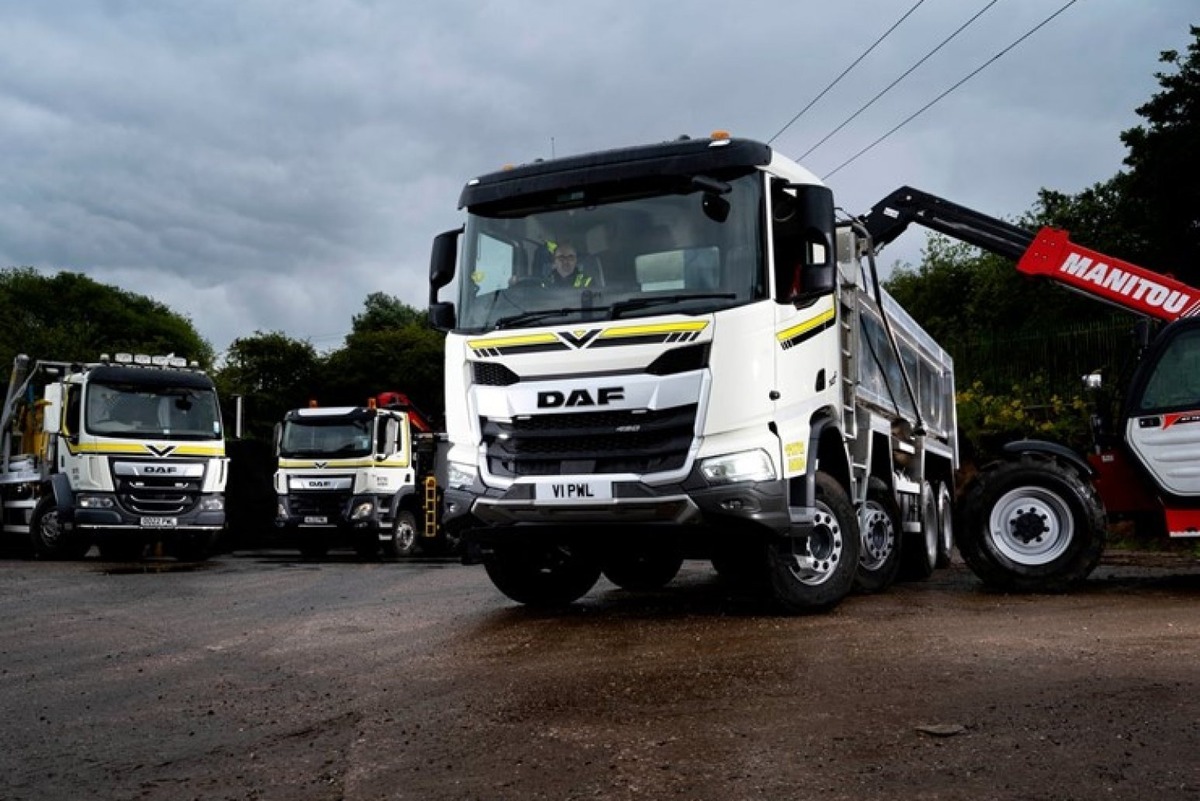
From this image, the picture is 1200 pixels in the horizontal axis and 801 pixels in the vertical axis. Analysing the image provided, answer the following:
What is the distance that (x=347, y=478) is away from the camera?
22.1 metres

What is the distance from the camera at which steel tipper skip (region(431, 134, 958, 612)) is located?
26.8 ft

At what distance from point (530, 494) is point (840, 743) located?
386 centimetres

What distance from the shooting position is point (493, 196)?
29.6ft

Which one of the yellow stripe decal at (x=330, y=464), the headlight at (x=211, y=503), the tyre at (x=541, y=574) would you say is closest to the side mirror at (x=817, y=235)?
the tyre at (x=541, y=574)

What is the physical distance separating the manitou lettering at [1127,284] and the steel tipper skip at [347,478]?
12938 mm

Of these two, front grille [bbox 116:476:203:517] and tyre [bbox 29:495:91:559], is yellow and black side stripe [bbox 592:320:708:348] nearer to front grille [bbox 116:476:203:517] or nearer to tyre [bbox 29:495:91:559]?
front grille [bbox 116:476:203:517]

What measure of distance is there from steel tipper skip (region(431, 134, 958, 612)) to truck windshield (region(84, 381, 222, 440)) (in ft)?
38.2

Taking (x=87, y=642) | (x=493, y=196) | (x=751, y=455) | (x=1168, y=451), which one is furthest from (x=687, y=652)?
(x=1168, y=451)

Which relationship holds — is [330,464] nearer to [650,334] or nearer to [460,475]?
[460,475]

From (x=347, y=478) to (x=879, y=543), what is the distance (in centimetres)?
1294

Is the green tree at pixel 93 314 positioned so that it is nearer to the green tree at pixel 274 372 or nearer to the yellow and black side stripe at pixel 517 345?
the green tree at pixel 274 372

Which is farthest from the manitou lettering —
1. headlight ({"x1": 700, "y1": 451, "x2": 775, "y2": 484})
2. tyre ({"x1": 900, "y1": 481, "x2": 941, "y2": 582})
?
headlight ({"x1": 700, "y1": 451, "x2": 775, "y2": 484})

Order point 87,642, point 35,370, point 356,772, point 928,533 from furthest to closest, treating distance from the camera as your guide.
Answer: point 35,370 → point 928,533 → point 87,642 → point 356,772

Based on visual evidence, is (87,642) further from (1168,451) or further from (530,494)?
(1168,451)
